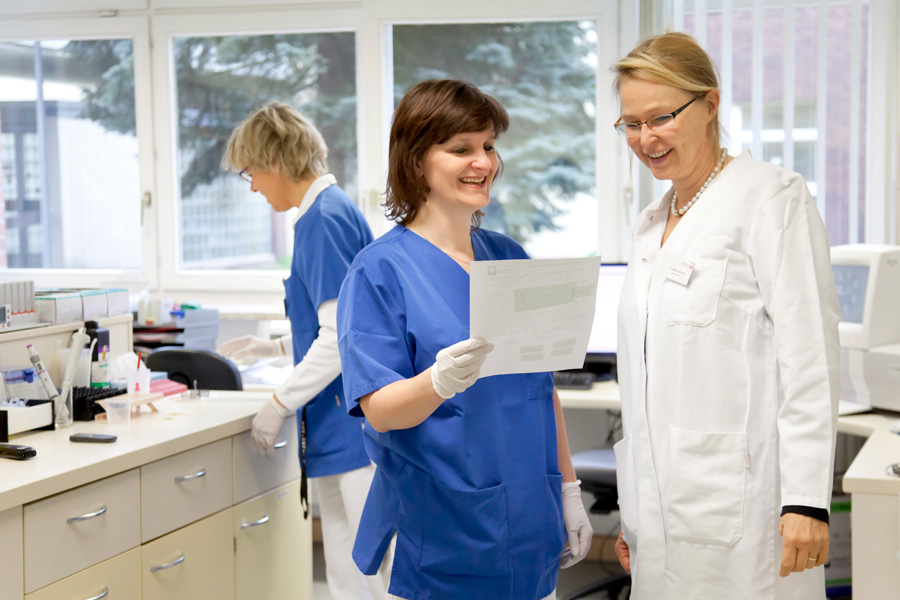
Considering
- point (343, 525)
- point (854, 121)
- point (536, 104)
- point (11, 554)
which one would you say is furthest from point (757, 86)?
point (11, 554)

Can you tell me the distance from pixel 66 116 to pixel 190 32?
2.43 feet

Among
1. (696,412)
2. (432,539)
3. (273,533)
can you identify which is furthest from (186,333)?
(696,412)

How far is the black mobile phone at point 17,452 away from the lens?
1557 mm

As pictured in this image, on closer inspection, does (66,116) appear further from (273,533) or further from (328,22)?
(273,533)

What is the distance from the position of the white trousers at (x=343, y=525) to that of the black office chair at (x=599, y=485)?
0.84 metres

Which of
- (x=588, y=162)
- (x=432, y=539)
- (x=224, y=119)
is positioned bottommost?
(x=432, y=539)

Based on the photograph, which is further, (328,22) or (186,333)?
(328,22)

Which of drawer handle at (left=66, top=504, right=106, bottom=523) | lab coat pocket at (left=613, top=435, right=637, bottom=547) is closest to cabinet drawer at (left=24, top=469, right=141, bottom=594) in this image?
drawer handle at (left=66, top=504, right=106, bottom=523)

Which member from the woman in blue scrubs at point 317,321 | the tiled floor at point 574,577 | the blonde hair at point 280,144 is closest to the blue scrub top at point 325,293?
the woman in blue scrubs at point 317,321

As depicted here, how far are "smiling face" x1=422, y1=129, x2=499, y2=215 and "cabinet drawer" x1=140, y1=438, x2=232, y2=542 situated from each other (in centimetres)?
85

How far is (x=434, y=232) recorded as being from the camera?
4.66ft

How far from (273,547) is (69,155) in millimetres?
2510

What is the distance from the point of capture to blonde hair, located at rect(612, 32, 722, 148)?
1414mm

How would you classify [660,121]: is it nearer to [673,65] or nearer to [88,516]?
[673,65]
